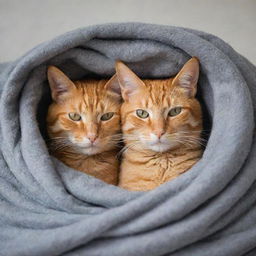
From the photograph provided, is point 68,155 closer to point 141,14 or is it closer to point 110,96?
point 110,96

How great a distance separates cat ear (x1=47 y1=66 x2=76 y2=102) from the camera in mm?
1384

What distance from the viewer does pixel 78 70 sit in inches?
60.3

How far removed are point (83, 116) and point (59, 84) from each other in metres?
0.16

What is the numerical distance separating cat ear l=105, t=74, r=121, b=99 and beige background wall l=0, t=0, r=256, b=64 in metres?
0.50

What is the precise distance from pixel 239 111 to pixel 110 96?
572 millimetres

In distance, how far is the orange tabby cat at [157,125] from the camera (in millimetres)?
1409

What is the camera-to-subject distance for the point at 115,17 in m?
1.87

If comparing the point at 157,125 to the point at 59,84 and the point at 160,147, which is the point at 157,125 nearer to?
the point at 160,147

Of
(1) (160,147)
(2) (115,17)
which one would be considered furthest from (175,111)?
(2) (115,17)

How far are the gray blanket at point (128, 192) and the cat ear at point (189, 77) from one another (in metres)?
0.04

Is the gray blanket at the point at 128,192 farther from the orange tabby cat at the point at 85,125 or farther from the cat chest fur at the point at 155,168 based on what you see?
the cat chest fur at the point at 155,168

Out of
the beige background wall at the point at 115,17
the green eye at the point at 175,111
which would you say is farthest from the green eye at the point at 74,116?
the beige background wall at the point at 115,17

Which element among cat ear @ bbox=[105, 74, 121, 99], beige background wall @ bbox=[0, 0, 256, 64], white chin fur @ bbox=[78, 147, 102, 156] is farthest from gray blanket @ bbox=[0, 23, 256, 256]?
beige background wall @ bbox=[0, 0, 256, 64]

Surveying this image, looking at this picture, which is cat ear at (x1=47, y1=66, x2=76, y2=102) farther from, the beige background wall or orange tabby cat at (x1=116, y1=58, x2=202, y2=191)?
the beige background wall
